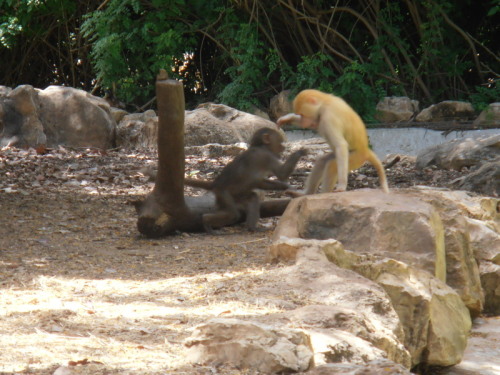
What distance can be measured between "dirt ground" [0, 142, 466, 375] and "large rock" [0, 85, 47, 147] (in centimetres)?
46

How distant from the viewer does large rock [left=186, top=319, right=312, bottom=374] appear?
3.00 metres

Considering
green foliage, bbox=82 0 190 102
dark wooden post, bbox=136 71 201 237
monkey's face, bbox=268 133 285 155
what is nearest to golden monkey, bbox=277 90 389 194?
dark wooden post, bbox=136 71 201 237

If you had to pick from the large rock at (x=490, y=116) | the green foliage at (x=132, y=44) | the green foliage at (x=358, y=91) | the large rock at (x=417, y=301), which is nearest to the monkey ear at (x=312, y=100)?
the large rock at (x=417, y=301)

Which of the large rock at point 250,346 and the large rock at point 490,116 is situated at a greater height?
the large rock at point 490,116

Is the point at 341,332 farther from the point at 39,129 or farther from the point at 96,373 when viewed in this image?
the point at 39,129

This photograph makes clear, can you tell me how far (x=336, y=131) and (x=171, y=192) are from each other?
1.68 meters

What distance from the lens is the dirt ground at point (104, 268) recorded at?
3318 millimetres

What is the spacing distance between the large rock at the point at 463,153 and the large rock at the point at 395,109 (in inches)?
113

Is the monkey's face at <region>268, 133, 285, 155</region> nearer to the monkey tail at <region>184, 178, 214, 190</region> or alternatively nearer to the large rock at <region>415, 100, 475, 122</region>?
the monkey tail at <region>184, 178, 214, 190</region>

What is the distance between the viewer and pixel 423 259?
5.35 metres

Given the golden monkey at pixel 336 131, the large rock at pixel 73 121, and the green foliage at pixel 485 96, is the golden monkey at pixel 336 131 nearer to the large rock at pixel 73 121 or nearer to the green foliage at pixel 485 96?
the large rock at pixel 73 121

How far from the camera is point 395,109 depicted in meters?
13.9

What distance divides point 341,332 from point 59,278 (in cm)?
252

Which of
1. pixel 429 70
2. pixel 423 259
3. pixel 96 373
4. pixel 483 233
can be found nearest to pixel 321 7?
pixel 429 70
